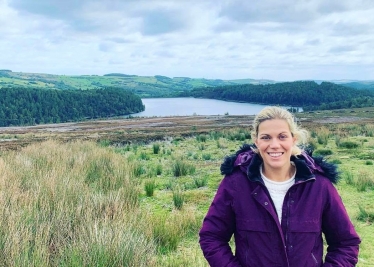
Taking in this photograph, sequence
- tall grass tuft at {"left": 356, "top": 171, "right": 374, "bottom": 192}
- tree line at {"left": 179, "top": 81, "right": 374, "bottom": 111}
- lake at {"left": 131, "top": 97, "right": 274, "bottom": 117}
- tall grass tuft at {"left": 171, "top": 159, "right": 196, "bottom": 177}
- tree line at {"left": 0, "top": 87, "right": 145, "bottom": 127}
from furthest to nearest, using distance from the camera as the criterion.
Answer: tree line at {"left": 179, "top": 81, "right": 374, "bottom": 111} < tree line at {"left": 0, "top": 87, "right": 145, "bottom": 127} < lake at {"left": 131, "top": 97, "right": 274, "bottom": 117} < tall grass tuft at {"left": 171, "top": 159, "right": 196, "bottom": 177} < tall grass tuft at {"left": 356, "top": 171, "right": 374, "bottom": 192}

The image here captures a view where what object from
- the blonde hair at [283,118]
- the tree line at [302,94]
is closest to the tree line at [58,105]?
the tree line at [302,94]

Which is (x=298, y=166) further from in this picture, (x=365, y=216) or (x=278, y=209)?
(x=365, y=216)

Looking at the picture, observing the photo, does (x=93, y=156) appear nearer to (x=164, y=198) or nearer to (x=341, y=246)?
(x=164, y=198)

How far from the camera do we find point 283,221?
7.21 feet

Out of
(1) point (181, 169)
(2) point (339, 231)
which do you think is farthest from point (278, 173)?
(1) point (181, 169)

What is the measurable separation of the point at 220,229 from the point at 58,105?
96.6 m

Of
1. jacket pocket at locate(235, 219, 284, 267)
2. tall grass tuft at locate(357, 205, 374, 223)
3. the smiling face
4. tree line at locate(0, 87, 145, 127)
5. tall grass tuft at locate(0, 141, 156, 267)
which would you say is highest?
the smiling face

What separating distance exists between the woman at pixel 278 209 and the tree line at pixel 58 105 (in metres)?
85.5

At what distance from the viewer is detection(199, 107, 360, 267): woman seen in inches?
86.6

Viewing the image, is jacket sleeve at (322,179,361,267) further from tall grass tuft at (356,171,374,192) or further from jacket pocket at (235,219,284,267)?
tall grass tuft at (356,171,374,192)

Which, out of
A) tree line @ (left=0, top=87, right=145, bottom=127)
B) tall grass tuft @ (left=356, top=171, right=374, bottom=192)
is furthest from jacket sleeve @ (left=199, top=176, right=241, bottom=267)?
tree line @ (left=0, top=87, right=145, bottom=127)

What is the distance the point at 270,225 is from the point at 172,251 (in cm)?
254

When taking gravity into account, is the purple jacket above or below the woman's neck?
below

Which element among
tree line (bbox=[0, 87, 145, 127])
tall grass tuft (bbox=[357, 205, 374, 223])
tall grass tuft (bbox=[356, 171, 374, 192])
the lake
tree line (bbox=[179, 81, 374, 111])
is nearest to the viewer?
tall grass tuft (bbox=[357, 205, 374, 223])
